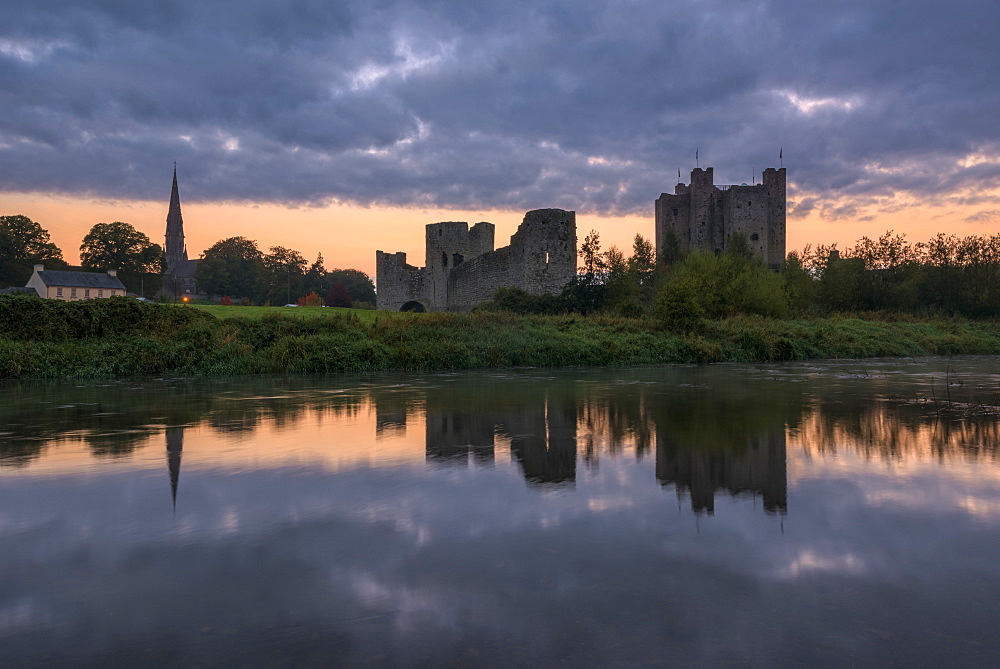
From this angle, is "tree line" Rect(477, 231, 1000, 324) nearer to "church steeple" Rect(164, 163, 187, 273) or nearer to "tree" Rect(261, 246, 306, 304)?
"tree" Rect(261, 246, 306, 304)

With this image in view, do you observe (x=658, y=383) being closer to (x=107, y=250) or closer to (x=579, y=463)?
(x=579, y=463)

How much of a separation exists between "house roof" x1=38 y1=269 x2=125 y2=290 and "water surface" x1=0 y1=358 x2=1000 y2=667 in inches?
2696

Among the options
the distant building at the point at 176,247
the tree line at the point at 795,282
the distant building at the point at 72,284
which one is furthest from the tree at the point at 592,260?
the distant building at the point at 176,247

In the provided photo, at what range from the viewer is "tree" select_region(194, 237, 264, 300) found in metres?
82.6

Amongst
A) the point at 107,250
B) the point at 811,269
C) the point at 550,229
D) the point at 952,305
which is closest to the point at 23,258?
the point at 107,250

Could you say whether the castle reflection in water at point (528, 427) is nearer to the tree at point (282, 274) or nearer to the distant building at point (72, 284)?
the distant building at point (72, 284)

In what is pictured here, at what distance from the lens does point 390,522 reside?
4.21 meters

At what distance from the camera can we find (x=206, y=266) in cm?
8275

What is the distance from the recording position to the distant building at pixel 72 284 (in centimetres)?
6619

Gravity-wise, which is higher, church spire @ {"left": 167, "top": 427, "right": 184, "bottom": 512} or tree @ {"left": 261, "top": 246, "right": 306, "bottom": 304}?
tree @ {"left": 261, "top": 246, "right": 306, "bottom": 304}

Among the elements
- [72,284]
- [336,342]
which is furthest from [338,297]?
[336,342]

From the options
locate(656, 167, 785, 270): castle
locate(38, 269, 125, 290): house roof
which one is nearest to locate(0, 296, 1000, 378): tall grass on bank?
locate(656, 167, 785, 270): castle

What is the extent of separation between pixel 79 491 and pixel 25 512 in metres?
0.55

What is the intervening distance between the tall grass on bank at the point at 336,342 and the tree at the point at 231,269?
65.0m
